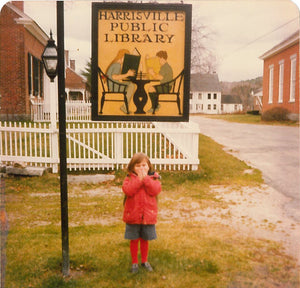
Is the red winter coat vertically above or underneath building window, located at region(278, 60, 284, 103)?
underneath

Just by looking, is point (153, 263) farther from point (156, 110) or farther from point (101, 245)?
point (156, 110)

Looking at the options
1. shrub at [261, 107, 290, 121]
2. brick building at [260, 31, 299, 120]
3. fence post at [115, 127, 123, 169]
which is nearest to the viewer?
fence post at [115, 127, 123, 169]

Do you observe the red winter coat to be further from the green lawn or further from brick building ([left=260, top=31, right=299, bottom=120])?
brick building ([left=260, top=31, right=299, bottom=120])

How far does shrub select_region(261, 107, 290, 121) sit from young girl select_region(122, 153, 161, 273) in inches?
573

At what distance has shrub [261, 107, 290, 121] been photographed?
16500 millimetres

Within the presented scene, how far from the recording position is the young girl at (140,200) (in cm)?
337

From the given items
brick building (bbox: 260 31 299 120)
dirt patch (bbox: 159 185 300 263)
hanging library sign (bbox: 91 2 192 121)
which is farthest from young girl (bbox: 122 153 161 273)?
brick building (bbox: 260 31 299 120)

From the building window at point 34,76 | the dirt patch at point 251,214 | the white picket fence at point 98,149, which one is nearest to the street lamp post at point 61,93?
the dirt patch at point 251,214

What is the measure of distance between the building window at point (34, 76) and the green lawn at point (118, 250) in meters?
9.38

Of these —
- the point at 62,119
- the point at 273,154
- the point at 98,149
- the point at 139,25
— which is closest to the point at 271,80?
the point at 273,154

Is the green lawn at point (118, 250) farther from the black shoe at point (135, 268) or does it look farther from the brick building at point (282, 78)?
the brick building at point (282, 78)

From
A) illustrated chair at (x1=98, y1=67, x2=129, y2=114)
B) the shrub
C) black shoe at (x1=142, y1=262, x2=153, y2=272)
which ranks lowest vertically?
black shoe at (x1=142, y1=262, x2=153, y2=272)

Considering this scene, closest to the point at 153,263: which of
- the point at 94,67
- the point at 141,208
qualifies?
the point at 141,208

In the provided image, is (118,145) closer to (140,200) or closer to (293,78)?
(140,200)
